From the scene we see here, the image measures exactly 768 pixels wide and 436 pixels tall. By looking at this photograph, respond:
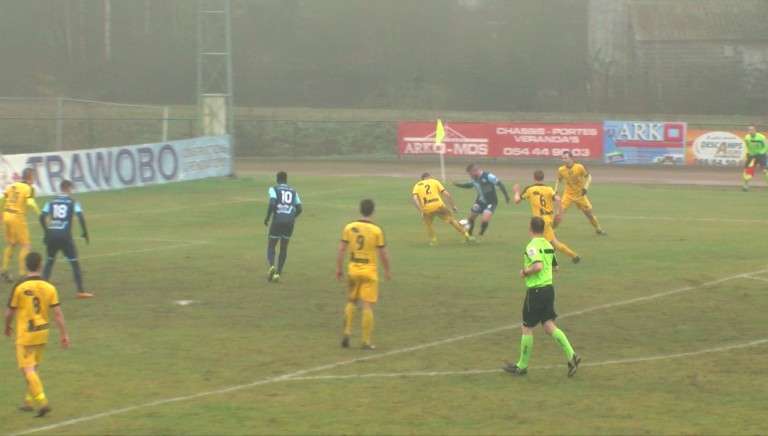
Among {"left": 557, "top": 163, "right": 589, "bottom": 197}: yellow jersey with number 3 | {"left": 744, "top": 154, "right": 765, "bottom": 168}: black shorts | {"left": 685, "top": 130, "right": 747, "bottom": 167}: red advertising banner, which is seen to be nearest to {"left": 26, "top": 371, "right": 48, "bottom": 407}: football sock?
{"left": 557, "top": 163, "right": 589, "bottom": 197}: yellow jersey with number 3

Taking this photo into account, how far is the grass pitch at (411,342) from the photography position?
448 inches

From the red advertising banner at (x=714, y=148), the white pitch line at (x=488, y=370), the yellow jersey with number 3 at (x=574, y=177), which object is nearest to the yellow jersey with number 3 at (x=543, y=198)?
the yellow jersey with number 3 at (x=574, y=177)

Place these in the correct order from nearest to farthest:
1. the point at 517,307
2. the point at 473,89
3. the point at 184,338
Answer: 1. the point at 184,338
2. the point at 517,307
3. the point at 473,89

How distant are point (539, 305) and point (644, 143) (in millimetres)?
40676

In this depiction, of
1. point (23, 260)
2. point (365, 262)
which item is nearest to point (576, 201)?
point (365, 262)

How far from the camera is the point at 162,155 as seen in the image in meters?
42.6

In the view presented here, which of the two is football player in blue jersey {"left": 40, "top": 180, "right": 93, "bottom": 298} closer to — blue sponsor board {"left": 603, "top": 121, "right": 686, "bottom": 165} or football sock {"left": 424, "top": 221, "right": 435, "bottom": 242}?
football sock {"left": 424, "top": 221, "right": 435, "bottom": 242}

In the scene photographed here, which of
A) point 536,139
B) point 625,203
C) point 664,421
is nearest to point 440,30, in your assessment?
point 536,139

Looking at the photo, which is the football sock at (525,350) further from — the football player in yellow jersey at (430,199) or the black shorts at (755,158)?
the black shorts at (755,158)

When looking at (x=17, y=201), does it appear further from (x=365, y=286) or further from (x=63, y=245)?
(x=365, y=286)

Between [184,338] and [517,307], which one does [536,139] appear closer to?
[517,307]

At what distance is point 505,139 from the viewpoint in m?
54.2

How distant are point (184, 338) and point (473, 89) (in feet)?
212

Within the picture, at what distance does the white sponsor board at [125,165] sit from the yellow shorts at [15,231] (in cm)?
1232
